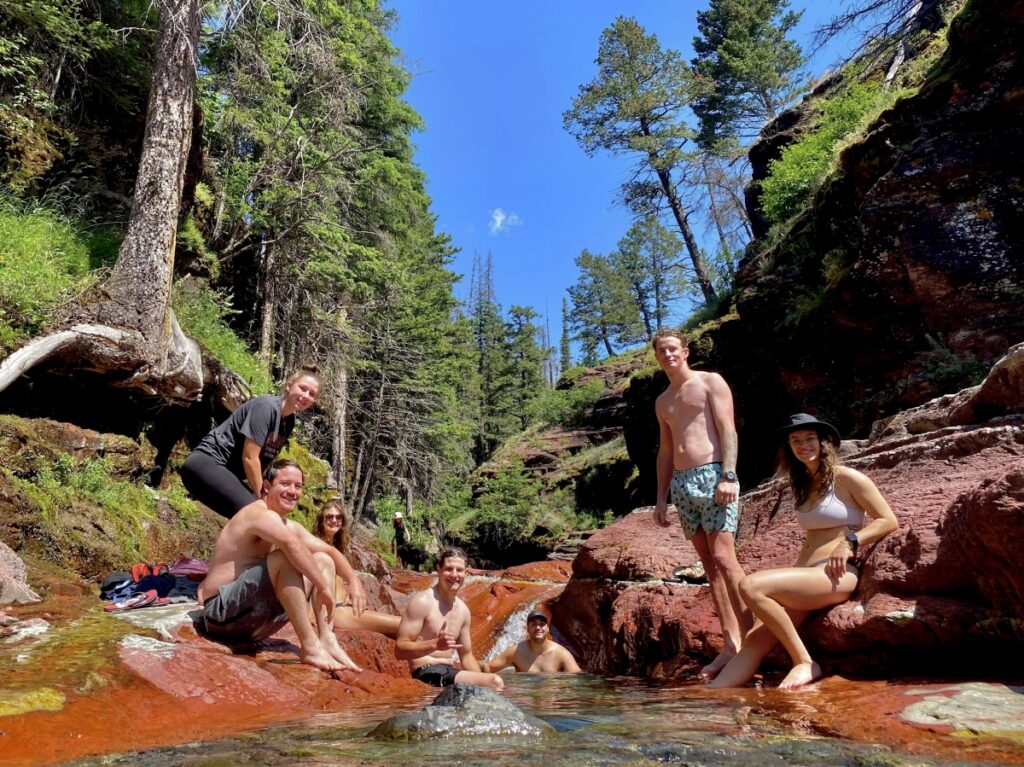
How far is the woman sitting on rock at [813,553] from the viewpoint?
3680 millimetres

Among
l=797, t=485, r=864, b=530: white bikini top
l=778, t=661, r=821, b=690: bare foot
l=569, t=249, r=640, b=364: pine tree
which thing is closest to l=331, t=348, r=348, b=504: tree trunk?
l=797, t=485, r=864, b=530: white bikini top

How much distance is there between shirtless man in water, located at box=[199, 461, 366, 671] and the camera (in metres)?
3.92

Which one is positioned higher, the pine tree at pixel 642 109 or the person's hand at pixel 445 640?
the pine tree at pixel 642 109

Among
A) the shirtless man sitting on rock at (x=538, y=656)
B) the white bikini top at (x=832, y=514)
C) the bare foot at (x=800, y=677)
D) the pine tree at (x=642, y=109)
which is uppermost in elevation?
the pine tree at (x=642, y=109)

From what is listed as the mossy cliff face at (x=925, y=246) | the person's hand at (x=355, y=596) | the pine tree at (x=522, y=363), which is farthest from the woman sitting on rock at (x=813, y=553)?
the pine tree at (x=522, y=363)

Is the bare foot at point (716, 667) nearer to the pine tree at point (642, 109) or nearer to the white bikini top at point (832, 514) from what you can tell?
the white bikini top at point (832, 514)

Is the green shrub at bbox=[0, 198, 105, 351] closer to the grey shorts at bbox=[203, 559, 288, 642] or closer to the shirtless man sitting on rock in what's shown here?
the grey shorts at bbox=[203, 559, 288, 642]

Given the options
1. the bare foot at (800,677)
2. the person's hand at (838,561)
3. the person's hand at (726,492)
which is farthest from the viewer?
the person's hand at (726,492)

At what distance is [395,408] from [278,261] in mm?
8541

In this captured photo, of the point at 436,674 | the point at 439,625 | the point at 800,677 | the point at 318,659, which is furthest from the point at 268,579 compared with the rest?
the point at 800,677

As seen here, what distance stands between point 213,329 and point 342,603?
8344 millimetres

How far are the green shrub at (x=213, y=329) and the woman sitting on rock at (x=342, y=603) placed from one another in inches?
249

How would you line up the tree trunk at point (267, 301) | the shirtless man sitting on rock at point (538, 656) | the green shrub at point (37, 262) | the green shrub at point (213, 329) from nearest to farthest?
1. the shirtless man sitting on rock at point (538, 656)
2. the green shrub at point (37, 262)
3. the green shrub at point (213, 329)
4. the tree trunk at point (267, 301)

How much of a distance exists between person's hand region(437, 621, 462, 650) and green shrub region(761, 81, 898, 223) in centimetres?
1221
